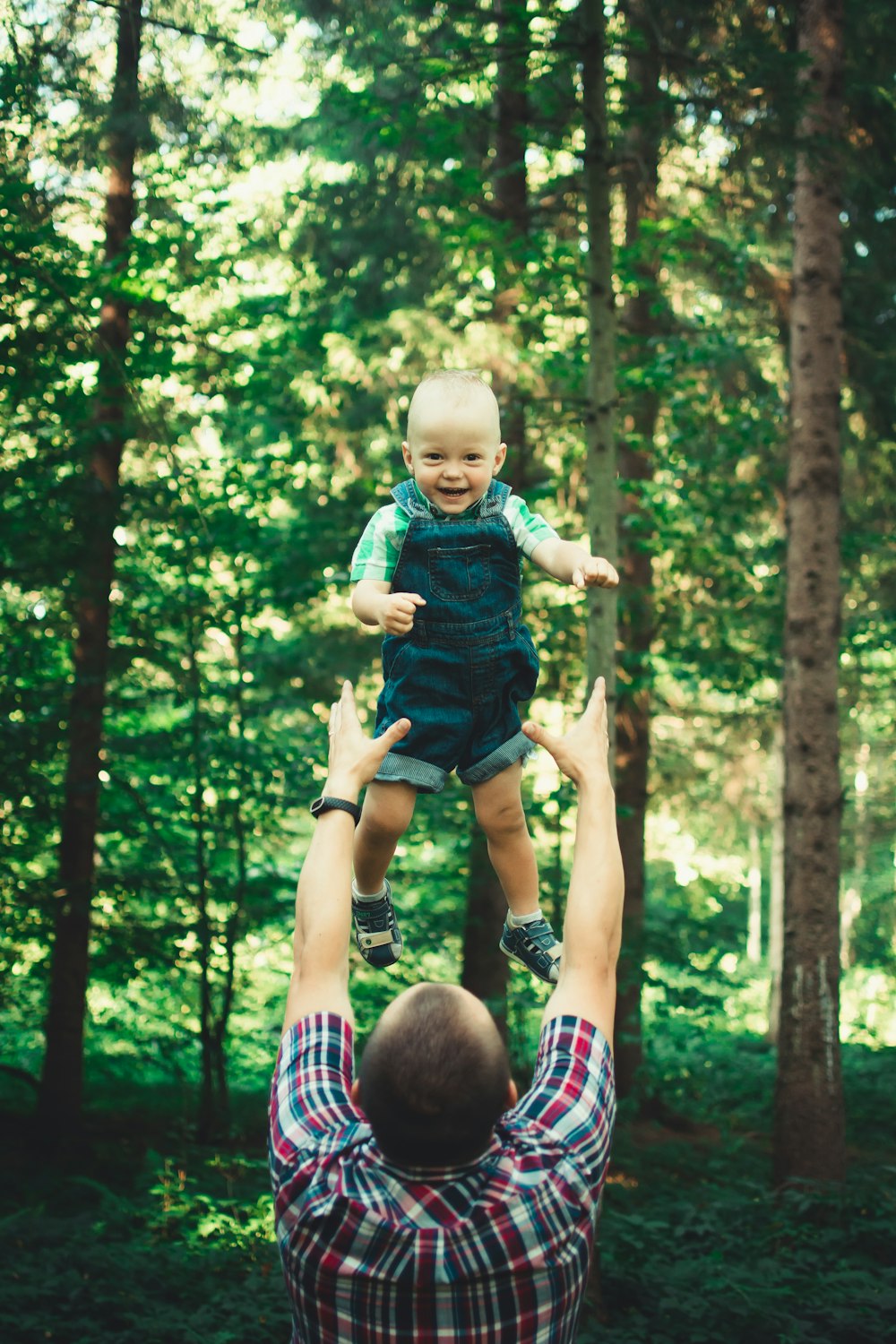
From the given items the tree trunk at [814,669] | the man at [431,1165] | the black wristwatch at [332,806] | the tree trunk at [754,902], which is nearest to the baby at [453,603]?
the black wristwatch at [332,806]

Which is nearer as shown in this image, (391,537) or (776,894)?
(391,537)

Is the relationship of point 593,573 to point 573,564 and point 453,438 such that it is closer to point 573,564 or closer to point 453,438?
point 573,564

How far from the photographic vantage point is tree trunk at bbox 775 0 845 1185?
6.74m

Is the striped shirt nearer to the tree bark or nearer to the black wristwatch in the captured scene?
the black wristwatch

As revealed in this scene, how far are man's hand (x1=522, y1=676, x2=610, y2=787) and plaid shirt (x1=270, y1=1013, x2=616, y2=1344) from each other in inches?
24.6

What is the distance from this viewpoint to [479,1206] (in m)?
1.63

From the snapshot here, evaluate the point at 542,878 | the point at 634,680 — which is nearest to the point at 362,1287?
the point at 634,680

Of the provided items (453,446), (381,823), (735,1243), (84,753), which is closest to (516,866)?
(381,823)

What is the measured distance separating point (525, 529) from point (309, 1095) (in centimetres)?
135

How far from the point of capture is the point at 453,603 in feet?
8.14

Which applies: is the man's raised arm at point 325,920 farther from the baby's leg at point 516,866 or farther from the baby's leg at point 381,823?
the baby's leg at point 516,866

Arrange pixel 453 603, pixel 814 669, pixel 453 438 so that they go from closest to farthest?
pixel 453 438 < pixel 453 603 < pixel 814 669

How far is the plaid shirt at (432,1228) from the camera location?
1.58m

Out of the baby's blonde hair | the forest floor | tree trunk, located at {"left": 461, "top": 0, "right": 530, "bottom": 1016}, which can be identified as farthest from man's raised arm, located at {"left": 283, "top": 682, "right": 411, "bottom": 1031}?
tree trunk, located at {"left": 461, "top": 0, "right": 530, "bottom": 1016}
